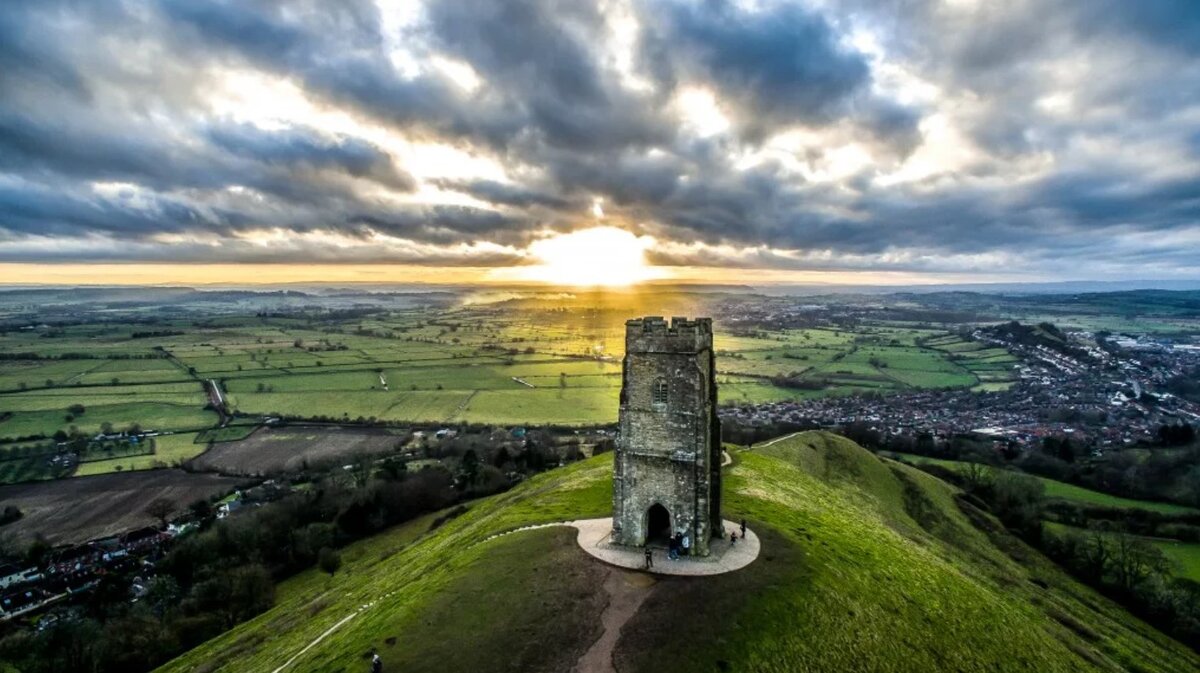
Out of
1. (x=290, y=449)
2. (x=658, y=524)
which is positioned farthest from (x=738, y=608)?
(x=290, y=449)

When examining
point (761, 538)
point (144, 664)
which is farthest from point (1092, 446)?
point (144, 664)

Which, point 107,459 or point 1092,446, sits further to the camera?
point 1092,446

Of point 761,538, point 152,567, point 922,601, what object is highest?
point 761,538

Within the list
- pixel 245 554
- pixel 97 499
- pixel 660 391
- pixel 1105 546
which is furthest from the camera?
pixel 97 499

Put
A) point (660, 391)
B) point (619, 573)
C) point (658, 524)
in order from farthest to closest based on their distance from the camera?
point (658, 524), point (660, 391), point (619, 573)

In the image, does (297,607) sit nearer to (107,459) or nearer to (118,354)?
(107,459)

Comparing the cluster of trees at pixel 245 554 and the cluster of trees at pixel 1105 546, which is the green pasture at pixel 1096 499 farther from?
the cluster of trees at pixel 245 554

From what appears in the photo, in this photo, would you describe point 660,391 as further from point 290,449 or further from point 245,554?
point 290,449
